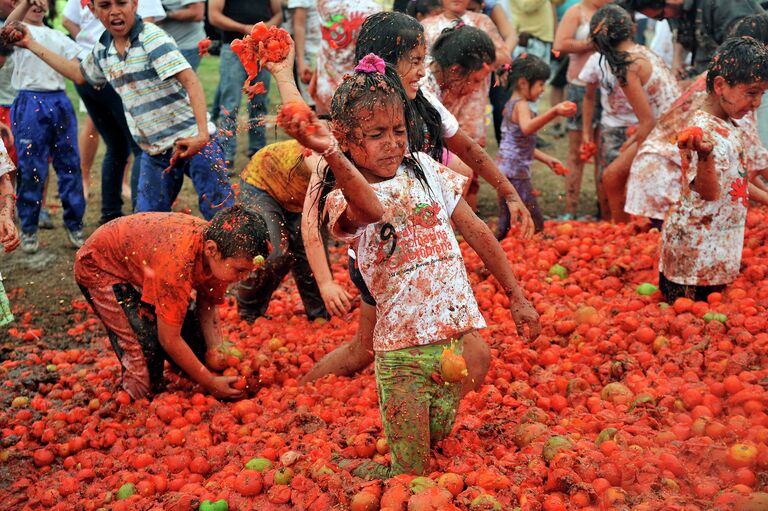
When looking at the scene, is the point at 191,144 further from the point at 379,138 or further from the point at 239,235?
the point at 379,138

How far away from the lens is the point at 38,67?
641 centimetres

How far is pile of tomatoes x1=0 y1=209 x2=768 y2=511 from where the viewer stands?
9.34 feet

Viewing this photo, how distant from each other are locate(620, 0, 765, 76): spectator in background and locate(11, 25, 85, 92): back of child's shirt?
505 centimetres

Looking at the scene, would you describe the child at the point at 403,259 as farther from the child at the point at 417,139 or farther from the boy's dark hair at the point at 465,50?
the boy's dark hair at the point at 465,50

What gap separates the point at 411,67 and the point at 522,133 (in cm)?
319

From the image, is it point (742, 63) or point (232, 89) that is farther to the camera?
point (232, 89)

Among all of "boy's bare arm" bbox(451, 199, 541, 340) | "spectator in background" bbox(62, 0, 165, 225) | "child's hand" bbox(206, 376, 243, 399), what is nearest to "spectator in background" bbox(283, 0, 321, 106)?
"spectator in background" bbox(62, 0, 165, 225)

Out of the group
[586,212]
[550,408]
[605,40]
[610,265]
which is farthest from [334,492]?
[586,212]

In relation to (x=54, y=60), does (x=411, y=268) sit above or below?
below

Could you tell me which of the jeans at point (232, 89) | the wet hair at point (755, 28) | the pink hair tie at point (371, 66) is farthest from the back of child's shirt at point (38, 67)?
the wet hair at point (755, 28)

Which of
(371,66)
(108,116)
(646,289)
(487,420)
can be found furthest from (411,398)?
(108,116)

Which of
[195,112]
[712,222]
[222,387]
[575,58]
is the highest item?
[575,58]

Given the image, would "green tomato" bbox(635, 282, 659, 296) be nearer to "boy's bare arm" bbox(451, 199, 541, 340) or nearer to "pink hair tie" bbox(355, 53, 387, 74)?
"boy's bare arm" bbox(451, 199, 541, 340)

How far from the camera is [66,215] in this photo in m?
6.65
